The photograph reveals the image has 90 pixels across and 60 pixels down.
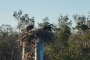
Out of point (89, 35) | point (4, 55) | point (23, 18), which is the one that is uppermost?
point (23, 18)

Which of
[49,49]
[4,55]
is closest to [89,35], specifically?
[49,49]

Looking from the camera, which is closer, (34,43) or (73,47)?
(34,43)

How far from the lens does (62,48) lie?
18.8 m

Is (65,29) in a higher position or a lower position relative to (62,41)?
higher

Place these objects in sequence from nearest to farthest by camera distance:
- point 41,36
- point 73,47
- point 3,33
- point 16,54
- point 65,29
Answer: point 41,36, point 73,47, point 65,29, point 16,54, point 3,33

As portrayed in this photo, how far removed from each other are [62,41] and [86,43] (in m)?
2.49

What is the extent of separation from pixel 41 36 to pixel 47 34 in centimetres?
44

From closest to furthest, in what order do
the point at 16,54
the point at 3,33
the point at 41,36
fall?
the point at 41,36 → the point at 16,54 → the point at 3,33

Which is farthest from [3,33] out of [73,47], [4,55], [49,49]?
[73,47]

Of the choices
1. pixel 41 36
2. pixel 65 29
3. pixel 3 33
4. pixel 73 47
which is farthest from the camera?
pixel 3 33

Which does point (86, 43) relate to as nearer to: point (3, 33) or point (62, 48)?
point (62, 48)

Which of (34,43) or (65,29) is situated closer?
(34,43)

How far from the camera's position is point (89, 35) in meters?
18.7

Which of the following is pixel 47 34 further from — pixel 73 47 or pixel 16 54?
pixel 16 54
